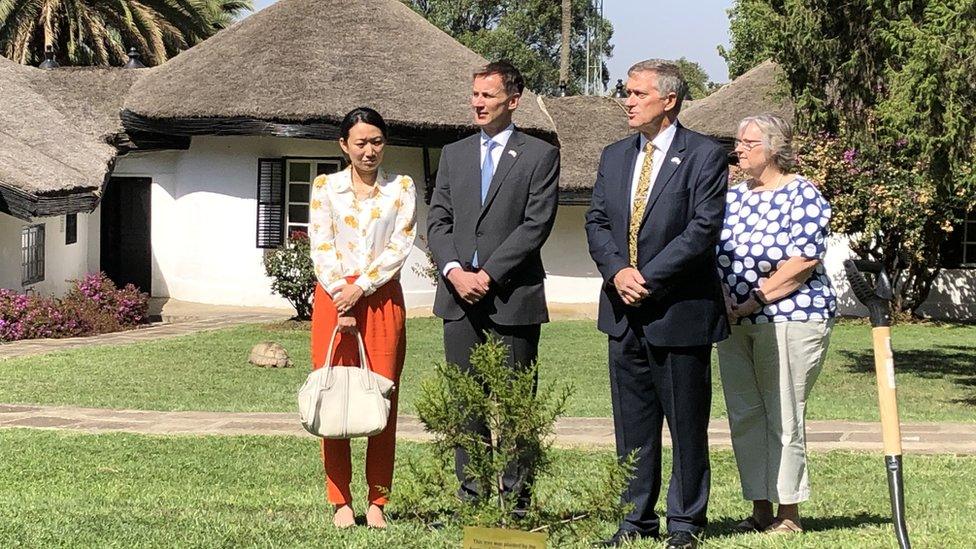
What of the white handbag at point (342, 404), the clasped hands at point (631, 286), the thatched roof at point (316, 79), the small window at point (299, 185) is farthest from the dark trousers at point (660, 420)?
the small window at point (299, 185)

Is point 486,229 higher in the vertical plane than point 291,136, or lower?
lower

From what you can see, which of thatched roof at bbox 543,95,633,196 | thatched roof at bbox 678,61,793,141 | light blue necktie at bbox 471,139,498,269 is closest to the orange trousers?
light blue necktie at bbox 471,139,498,269

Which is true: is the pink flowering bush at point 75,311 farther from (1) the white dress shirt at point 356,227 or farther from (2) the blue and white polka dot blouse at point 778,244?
(2) the blue and white polka dot blouse at point 778,244

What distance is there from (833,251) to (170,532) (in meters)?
18.6

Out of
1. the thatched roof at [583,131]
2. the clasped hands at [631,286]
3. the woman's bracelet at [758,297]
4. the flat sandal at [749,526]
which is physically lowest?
the flat sandal at [749,526]

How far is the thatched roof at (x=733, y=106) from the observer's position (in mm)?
24953

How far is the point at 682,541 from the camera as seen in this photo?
5348 mm

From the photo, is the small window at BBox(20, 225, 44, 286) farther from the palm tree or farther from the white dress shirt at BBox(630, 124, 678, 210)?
the white dress shirt at BBox(630, 124, 678, 210)

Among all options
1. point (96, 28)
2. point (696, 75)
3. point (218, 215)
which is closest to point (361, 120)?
point (218, 215)

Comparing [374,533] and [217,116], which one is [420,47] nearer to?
[217,116]

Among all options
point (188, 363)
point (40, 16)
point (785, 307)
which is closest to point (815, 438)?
point (785, 307)

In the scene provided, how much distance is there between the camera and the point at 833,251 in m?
22.8

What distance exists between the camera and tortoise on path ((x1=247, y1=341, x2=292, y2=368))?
571 inches

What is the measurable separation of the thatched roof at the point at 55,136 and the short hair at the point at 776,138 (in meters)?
12.4
